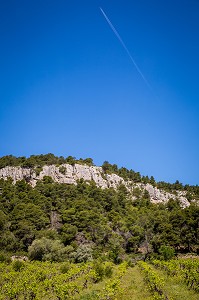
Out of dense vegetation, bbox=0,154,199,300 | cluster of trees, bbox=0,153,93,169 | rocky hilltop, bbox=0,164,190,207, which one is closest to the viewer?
dense vegetation, bbox=0,154,199,300

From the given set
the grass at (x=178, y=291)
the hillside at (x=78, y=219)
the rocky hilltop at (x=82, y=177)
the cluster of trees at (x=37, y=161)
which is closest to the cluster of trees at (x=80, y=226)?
the hillside at (x=78, y=219)

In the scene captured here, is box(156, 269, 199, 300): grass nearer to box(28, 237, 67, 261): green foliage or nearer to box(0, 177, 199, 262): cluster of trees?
box(0, 177, 199, 262): cluster of trees

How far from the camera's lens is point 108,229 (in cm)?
6244

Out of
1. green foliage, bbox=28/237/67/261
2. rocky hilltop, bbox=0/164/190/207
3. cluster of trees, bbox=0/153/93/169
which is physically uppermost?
cluster of trees, bbox=0/153/93/169

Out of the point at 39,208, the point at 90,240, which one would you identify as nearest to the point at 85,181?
the point at 39,208

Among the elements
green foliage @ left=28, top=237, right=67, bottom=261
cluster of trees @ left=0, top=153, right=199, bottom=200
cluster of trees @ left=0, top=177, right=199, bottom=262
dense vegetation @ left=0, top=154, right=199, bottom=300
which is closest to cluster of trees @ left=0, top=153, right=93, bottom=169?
cluster of trees @ left=0, top=153, right=199, bottom=200

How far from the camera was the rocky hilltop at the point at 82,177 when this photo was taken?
9694cm

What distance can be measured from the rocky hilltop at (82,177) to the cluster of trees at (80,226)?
12756mm

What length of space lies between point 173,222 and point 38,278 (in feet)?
138

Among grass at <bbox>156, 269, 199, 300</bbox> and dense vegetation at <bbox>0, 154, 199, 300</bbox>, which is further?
dense vegetation at <bbox>0, 154, 199, 300</bbox>

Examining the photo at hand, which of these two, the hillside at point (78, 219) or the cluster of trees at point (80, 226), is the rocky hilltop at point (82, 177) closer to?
the hillside at point (78, 219)

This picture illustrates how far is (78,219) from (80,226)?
2.28 m

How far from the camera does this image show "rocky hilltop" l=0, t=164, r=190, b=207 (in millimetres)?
96938

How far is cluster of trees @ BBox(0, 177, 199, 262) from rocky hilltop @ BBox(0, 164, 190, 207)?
12.8 metres
